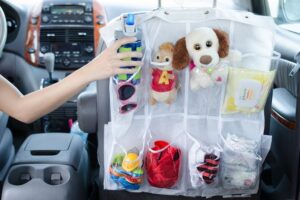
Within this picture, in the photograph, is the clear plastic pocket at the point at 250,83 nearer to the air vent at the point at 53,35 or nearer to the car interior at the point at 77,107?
the car interior at the point at 77,107

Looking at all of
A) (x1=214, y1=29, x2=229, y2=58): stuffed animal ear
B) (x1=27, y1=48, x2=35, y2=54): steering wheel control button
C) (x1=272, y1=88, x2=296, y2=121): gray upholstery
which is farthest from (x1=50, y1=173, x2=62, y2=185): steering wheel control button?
(x1=27, y1=48, x2=35, y2=54): steering wheel control button

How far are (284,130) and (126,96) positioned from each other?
573 mm

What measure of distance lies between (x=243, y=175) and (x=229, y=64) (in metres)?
0.35

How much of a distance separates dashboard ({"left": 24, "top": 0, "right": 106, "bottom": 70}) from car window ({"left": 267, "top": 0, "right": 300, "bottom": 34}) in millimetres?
1033

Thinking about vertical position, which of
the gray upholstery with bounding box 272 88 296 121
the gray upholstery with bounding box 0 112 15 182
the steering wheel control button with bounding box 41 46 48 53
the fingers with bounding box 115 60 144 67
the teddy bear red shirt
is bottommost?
the gray upholstery with bounding box 0 112 15 182

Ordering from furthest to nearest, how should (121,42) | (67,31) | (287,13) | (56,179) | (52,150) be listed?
(67,31)
(287,13)
(52,150)
(56,179)
(121,42)

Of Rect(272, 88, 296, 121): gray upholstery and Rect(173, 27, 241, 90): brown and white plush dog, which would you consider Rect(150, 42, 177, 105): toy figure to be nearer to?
Rect(173, 27, 241, 90): brown and white plush dog

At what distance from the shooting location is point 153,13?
4.28 ft

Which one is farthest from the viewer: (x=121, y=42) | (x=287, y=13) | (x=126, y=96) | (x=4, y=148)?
(x=287, y=13)

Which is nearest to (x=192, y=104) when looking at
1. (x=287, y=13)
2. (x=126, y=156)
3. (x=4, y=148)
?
(x=126, y=156)

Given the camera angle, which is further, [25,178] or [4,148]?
[4,148]

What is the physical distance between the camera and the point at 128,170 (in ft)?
4.46

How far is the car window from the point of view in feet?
6.95

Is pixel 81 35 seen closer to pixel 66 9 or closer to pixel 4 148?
pixel 66 9
